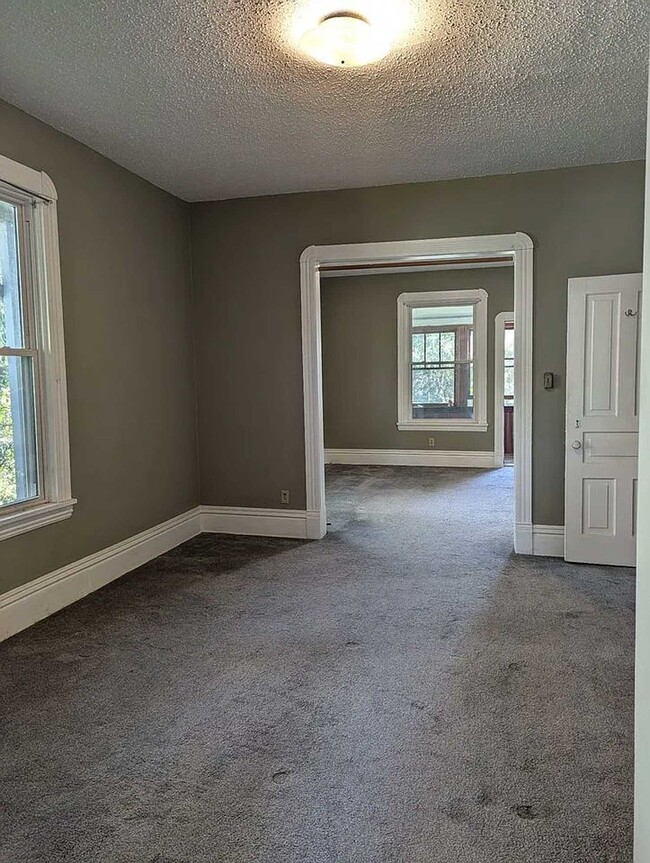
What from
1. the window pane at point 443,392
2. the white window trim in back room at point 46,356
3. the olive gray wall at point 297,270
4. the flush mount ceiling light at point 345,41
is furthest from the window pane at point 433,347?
the flush mount ceiling light at point 345,41

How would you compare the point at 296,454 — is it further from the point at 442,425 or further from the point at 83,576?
the point at 442,425

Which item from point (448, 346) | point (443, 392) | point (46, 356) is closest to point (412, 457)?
point (443, 392)

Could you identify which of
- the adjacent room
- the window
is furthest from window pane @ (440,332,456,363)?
the adjacent room

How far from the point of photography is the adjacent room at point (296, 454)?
197 centimetres

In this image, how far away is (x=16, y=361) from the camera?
10.9 ft

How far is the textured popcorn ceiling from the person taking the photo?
2.42m

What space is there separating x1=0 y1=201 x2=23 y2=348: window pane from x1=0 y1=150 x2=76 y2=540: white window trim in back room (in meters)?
0.06

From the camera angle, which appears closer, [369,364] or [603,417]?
[603,417]

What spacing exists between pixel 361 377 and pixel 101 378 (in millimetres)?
5327

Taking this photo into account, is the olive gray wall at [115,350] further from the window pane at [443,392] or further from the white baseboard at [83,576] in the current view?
the window pane at [443,392]

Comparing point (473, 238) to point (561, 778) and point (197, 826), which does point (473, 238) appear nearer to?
point (561, 778)

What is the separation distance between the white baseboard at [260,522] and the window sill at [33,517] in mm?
1711

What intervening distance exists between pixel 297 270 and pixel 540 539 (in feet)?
8.85

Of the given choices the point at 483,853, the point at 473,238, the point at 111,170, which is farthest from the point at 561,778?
the point at 111,170
